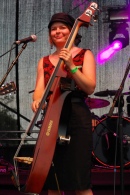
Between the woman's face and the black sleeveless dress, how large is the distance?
264mm

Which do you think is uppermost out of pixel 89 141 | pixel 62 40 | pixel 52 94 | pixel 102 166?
pixel 62 40

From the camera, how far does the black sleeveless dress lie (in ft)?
7.84

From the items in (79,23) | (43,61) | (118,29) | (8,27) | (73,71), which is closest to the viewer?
(73,71)

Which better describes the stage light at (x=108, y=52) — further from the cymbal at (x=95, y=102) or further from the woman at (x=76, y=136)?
the woman at (x=76, y=136)

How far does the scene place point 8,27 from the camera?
19.2 ft

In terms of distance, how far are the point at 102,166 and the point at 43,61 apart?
250 centimetres

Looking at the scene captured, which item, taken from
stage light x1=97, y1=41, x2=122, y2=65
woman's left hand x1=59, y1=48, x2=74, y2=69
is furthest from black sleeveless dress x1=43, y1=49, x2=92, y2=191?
stage light x1=97, y1=41, x2=122, y2=65

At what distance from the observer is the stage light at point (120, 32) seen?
549 centimetres

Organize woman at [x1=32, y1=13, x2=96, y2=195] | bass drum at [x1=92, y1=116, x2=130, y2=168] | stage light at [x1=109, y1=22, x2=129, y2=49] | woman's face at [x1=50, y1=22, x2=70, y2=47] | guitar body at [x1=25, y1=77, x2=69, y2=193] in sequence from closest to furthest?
guitar body at [x1=25, y1=77, x2=69, y2=193]
woman at [x1=32, y1=13, x2=96, y2=195]
woman's face at [x1=50, y1=22, x2=70, y2=47]
bass drum at [x1=92, y1=116, x2=130, y2=168]
stage light at [x1=109, y1=22, x2=129, y2=49]

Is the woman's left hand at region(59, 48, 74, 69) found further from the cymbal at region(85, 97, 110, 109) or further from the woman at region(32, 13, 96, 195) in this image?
the cymbal at region(85, 97, 110, 109)

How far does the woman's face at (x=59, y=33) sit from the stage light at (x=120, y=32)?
9.76ft

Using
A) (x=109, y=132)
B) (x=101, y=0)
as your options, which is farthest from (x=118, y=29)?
(x=109, y=132)

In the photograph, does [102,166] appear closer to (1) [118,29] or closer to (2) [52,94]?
(1) [118,29]

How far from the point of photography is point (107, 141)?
16.4 ft
